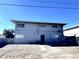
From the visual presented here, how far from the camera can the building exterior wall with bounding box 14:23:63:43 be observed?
20.2 m

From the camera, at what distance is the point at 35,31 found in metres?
20.6

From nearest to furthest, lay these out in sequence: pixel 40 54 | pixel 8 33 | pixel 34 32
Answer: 1. pixel 40 54
2. pixel 34 32
3. pixel 8 33

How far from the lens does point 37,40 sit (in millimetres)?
20344

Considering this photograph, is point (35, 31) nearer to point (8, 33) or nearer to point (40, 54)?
point (40, 54)

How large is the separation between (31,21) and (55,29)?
527 centimetres

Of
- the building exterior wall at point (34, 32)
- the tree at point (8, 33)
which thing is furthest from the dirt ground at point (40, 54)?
the tree at point (8, 33)

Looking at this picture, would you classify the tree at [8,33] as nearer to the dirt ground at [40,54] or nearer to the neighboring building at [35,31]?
the neighboring building at [35,31]

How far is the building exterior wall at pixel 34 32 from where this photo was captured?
2016cm

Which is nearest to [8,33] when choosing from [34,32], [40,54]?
[34,32]

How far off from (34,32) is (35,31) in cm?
29

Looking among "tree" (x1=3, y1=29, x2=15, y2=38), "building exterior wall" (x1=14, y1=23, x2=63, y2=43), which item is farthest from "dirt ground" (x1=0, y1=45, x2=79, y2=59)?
"tree" (x1=3, y1=29, x2=15, y2=38)

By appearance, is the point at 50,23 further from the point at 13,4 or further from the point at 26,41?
the point at 13,4

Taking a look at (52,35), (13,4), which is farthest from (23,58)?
(52,35)

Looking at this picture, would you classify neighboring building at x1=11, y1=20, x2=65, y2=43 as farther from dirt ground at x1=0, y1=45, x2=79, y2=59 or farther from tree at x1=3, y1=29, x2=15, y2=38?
tree at x1=3, y1=29, x2=15, y2=38
